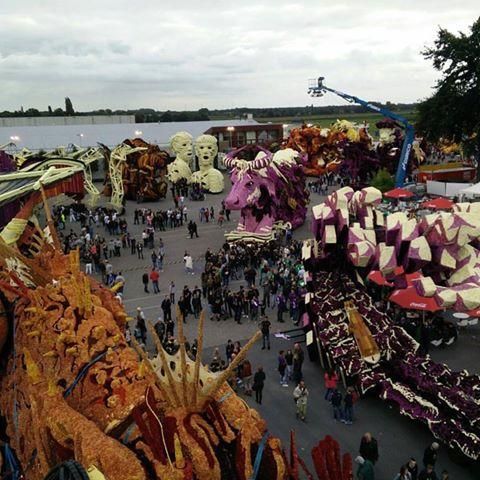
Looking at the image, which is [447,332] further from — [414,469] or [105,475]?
[105,475]

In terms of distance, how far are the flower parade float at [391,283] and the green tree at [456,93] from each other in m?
21.3

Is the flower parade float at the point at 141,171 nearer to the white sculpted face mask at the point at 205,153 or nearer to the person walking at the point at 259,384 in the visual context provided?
the white sculpted face mask at the point at 205,153

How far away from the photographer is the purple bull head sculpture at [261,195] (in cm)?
2172

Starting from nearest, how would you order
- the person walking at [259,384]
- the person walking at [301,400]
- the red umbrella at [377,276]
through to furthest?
the person walking at [301,400]
the person walking at [259,384]
the red umbrella at [377,276]

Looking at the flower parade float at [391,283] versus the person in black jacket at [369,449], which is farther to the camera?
the flower parade float at [391,283]

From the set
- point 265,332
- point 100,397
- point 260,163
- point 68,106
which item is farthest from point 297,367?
point 68,106

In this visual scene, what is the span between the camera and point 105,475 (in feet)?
15.5

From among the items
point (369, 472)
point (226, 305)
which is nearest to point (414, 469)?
point (369, 472)

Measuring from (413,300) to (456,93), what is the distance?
24.4 m

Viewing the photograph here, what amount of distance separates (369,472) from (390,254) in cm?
503

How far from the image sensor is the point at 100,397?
19.6 feet

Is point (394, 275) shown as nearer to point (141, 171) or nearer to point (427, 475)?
point (427, 475)

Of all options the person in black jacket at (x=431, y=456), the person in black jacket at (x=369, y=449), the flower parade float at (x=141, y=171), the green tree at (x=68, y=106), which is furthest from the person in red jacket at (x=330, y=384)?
the green tree at (x=68, y=106)

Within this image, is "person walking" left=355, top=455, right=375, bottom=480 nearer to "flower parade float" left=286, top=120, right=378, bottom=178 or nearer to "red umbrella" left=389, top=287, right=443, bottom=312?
"red umbrella" left=389, top=287, right=443, bottom=312
